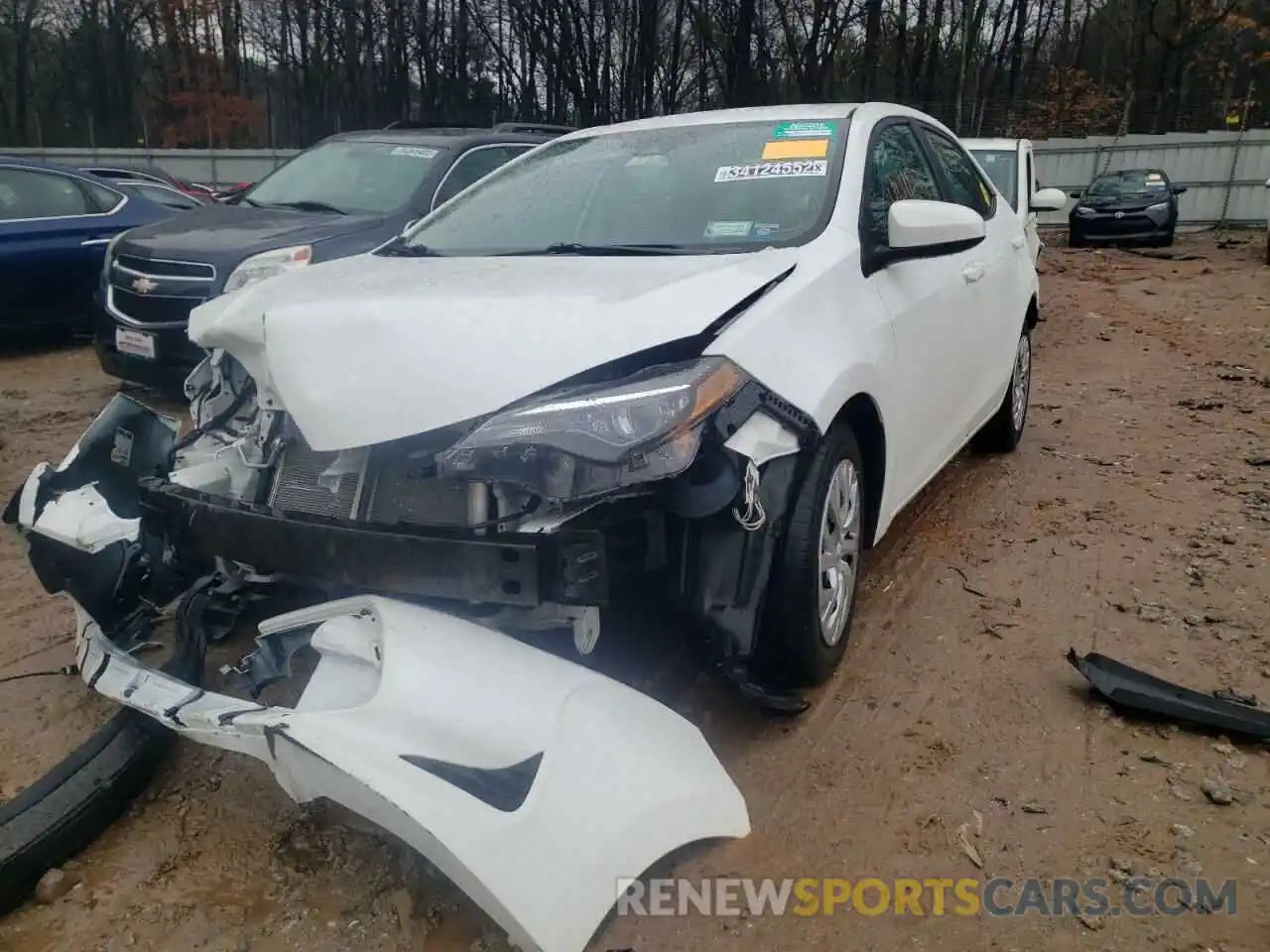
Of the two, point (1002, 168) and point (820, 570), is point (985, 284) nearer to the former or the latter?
point (820, 570)

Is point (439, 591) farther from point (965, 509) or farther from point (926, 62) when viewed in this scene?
point (926, 62)

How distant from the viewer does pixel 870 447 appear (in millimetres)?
3105

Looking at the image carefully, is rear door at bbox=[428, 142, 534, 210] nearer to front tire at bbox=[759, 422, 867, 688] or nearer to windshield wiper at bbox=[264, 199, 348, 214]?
windshield wiper at bbox=[264, 199, 348, 214]

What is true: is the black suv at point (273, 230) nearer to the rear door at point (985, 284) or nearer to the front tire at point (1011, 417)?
the rear door at point (985, 284)

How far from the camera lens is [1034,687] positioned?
3.06m

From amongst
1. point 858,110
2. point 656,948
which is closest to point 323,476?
point 656,948

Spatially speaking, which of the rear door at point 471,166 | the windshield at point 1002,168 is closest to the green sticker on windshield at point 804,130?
the rear door at point 471,166

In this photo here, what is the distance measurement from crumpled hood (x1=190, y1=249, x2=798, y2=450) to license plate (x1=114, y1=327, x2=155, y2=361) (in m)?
3.62

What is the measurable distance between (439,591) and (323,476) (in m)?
0.49

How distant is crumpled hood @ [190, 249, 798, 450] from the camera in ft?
Result: 7.52

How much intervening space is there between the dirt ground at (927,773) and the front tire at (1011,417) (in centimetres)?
58

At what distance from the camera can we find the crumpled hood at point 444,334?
2.29 meters

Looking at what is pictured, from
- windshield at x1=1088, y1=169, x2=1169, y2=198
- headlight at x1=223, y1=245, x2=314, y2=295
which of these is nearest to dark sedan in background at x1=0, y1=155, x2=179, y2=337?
headlight at x1=223, y1=245, x2=314, y2=295

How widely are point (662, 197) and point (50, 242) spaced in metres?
6.30
